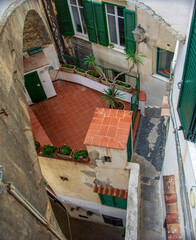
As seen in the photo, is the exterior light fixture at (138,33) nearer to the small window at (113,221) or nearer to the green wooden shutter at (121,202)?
the green wooden shutter at (121,202)

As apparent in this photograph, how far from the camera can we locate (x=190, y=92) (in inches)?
182

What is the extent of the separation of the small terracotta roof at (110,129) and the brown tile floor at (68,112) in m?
2.33

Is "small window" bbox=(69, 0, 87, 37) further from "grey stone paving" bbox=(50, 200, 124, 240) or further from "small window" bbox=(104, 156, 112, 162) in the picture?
"grey stone paving" bbox=(50, 200, 124, 240)

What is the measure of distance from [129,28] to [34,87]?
5229 millimetres

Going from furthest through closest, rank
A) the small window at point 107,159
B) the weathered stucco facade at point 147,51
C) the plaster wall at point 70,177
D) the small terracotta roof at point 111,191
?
the weathered stucco facade at point 147,51, the small terracotta roof at point 111,191, the plaster wall at point 70,177, the small window at point 107,159

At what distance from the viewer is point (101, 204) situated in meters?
11.0

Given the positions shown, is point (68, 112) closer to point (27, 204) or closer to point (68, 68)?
point (68, 68)

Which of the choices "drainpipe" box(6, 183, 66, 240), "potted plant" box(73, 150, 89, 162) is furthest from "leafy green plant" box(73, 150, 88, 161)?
"drainpipe" box(6, 183, 66, 240)

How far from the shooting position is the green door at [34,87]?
35.1 feet

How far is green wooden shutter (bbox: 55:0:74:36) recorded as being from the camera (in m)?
11.7

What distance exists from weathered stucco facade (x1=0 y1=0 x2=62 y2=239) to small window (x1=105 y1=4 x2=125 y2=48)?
510 cm

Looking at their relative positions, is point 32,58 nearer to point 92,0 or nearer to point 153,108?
point 92,0

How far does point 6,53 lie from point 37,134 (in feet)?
15.2

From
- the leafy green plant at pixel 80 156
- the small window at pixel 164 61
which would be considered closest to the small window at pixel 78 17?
the small window at pixel 164 61
